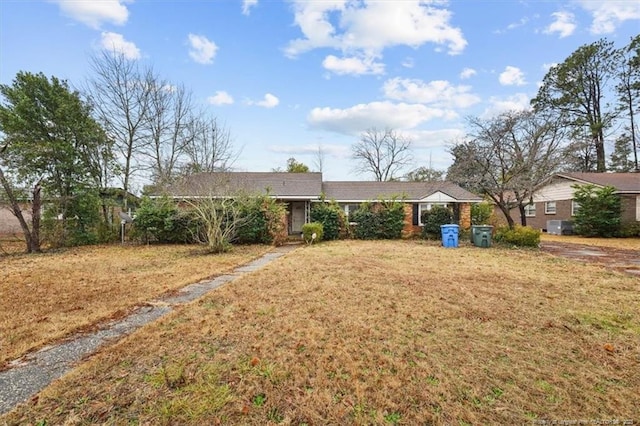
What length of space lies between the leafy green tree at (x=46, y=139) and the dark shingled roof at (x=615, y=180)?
→ 2961 centimetres

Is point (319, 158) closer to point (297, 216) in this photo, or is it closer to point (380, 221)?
point (297, 216)

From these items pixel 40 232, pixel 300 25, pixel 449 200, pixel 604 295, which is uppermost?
pixel 300 25

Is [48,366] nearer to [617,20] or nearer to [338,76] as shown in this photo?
[338,76]

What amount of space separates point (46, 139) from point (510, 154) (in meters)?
21.0

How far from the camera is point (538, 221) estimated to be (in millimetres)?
24359

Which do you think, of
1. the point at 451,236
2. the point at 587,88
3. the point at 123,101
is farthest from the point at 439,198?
the point at 587,88

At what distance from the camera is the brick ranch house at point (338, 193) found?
16859mm

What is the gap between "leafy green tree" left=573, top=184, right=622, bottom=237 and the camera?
59.6ft

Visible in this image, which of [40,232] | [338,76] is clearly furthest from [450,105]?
[40,232]

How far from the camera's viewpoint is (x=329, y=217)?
1603 cm

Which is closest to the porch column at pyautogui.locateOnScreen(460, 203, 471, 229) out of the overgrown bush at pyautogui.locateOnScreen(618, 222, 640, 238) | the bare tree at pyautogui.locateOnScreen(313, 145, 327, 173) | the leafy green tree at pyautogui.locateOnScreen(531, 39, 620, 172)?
the overgrown bush at pyautogui.locateOnScreen(618, 222, 640, 238)

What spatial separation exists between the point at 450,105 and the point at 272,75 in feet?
33.4

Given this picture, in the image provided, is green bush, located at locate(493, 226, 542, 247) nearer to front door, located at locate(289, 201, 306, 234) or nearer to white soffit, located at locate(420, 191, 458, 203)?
white soffit, located at locate(420, 191, 458, 203)

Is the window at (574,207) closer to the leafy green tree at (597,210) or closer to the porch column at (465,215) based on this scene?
the leafy green tree at (597,210)
